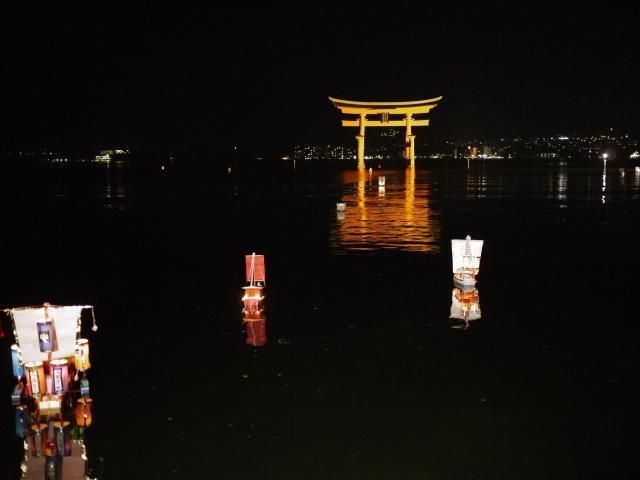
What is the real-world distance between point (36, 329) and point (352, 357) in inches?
163

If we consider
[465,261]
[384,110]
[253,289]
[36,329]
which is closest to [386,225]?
[465,261]

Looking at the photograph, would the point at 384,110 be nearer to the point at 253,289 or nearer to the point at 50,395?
the point at 253,289

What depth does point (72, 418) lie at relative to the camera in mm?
6469

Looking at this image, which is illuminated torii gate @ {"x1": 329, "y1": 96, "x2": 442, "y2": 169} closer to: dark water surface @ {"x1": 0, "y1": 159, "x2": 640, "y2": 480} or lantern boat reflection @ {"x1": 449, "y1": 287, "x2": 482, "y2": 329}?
dark water surface @ {"x1": 0, "y1": 159, "x2": 640, "y2": 480}

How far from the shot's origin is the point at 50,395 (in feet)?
20.2

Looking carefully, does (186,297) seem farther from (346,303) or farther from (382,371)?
(382,371)

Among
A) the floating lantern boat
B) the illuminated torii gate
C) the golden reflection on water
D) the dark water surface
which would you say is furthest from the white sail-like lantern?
the illuminated torii gate

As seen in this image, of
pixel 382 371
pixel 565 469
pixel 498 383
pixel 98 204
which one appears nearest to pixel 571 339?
pixel 498 383

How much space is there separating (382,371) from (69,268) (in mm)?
10244

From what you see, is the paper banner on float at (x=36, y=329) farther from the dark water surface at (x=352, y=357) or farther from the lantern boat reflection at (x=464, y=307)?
the lantern boat reflection at (x=464, y=307)

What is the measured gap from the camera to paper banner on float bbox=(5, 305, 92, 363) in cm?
629

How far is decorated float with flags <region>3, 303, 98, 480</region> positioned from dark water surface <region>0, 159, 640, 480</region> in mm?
369

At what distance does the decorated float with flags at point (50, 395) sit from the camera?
577 centimetres

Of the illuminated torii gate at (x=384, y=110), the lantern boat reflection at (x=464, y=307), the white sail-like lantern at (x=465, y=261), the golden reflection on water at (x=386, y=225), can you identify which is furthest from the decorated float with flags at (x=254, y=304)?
the illuminated torii gate at (x=384, y=110)
